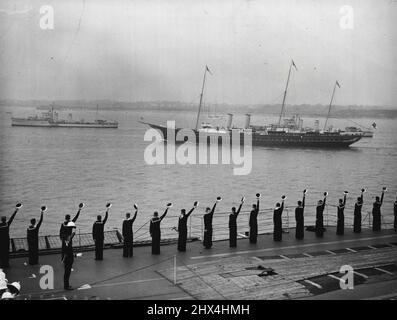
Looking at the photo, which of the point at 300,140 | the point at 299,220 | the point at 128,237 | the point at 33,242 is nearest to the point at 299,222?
the point at 299,220

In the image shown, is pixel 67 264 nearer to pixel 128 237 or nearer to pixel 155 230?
pixel 128 237

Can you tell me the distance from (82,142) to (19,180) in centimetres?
5011

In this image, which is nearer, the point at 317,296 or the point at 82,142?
the point at 317,296

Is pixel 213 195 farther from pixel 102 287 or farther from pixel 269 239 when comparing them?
pixel 102 287

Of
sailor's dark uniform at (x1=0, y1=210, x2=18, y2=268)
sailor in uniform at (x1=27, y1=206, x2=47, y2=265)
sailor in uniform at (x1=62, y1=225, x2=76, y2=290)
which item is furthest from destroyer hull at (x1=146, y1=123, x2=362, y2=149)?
sailor in uniform at (x1=62, y1=225, x2=76, y2=290)

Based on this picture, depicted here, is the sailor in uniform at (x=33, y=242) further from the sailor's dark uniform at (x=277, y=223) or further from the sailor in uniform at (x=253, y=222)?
the sailor's dark uniform at (x=277, y=223)

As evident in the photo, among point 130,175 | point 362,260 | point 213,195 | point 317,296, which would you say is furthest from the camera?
point 130,175

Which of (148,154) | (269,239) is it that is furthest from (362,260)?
(148,154)

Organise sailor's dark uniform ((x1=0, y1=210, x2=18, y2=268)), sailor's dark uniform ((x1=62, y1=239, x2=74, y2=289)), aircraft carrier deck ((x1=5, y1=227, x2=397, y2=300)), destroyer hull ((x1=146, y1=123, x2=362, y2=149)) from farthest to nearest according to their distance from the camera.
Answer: destroyer hull ((x1=146, y1=123, x2=362, y2=149)) → sailor's dark uniform ((x1=0, y1=210, x2=18, y2=268)) → sailor's dark uniform ((x1=62, y1=239, x2=74, y2=289)) → aircraft carrier deck ((x1=5, y1=227, x2=397, y2=300))

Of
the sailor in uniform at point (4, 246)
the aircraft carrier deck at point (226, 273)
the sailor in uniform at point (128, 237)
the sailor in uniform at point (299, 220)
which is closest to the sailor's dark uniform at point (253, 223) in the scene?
the aircraft carrier deck at point (226, 273)

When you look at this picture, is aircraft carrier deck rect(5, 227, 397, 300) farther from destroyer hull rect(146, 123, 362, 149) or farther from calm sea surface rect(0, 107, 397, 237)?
destroyer hull rect(146, 123, 362, 149)

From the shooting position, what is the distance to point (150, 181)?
2121 inches

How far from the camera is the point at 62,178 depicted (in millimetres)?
52781

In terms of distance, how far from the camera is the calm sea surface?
124 ft
